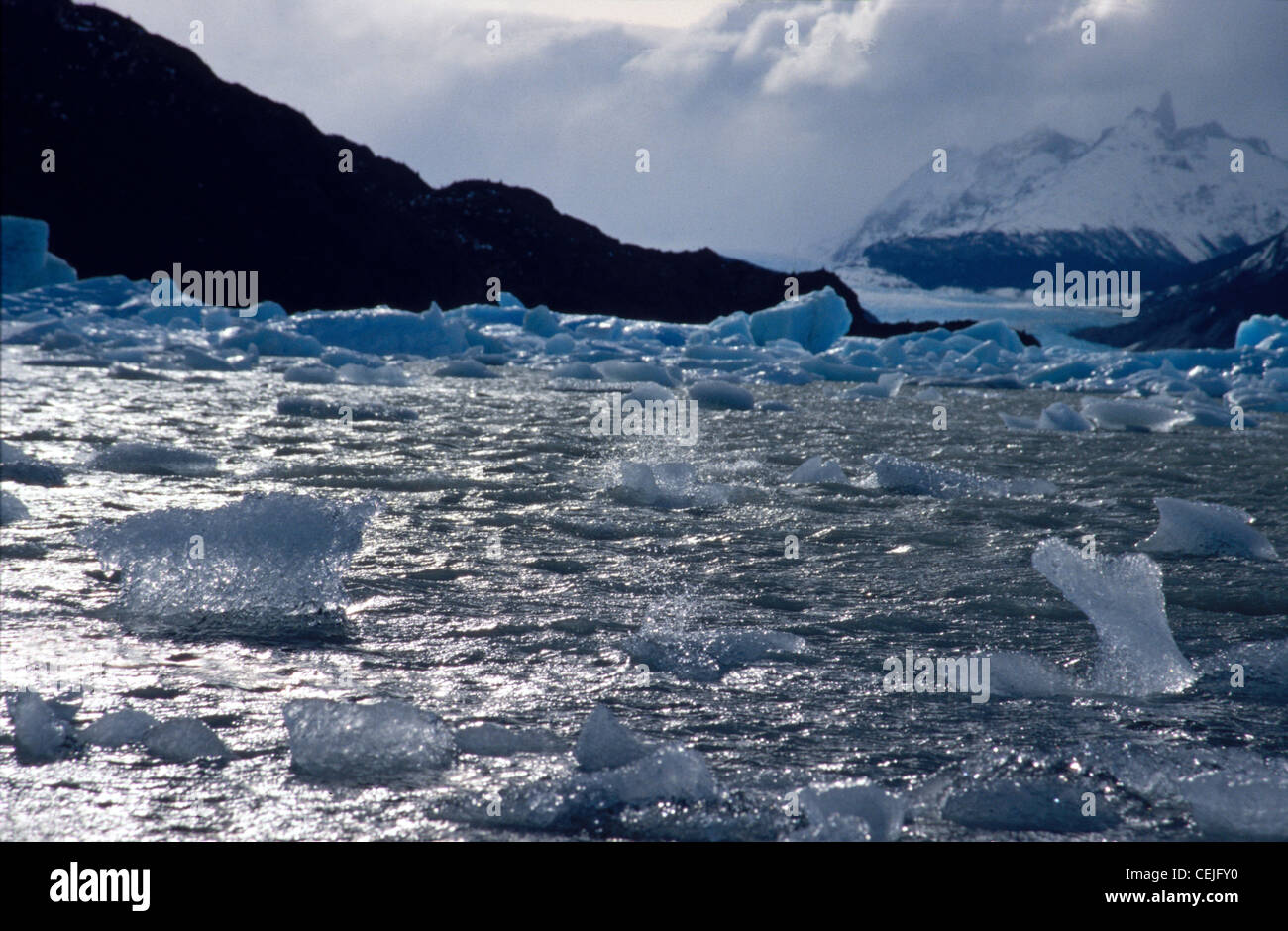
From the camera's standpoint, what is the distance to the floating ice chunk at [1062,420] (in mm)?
6379

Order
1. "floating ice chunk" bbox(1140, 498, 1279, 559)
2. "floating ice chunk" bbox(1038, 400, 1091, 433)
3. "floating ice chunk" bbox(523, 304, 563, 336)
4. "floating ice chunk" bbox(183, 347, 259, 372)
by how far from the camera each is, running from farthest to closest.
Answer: "floating ice chunk" bbox(523, 304, 563, 336) < "floating ice chunk" bbox(183, 347, 259, 372) < "floating ice chunk" bbox(1038, 400, 1091, 433) < "floating ice chunk" bbox(1140, 498, 1279, 559)

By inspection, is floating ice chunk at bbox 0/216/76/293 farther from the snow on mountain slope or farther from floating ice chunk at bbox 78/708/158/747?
the snow on mountain slope

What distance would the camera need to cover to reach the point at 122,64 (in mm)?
40844

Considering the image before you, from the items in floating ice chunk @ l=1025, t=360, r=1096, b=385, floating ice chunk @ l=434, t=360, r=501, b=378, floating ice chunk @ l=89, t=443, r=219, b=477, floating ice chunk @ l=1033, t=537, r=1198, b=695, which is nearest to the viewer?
floating ice chunk @ l=1033, t=537, r=1198, b=695

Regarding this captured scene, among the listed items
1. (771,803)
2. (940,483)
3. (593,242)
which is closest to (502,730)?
(771,803)

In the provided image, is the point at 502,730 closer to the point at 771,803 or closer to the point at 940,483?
the point at 771,803

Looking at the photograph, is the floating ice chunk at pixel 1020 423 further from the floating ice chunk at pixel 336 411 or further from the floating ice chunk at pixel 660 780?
the floating ice chunk at pixel 660 780

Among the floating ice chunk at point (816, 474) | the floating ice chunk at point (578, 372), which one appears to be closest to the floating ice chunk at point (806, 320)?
the floating ice chunk at point (578, 372)

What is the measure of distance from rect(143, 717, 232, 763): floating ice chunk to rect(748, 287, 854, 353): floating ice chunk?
15970 mm

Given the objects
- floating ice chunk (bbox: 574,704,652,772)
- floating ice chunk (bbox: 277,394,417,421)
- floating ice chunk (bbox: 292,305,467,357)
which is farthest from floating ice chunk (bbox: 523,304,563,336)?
floating ice chunk (bbox: 574,704,652,772)

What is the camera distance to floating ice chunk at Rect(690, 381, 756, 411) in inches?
305

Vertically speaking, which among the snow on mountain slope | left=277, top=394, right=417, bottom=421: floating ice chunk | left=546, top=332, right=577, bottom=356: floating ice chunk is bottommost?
left=277, top=394, right=417, bottom=421: floating ice chunk

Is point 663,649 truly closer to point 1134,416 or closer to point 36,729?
point 36,729
